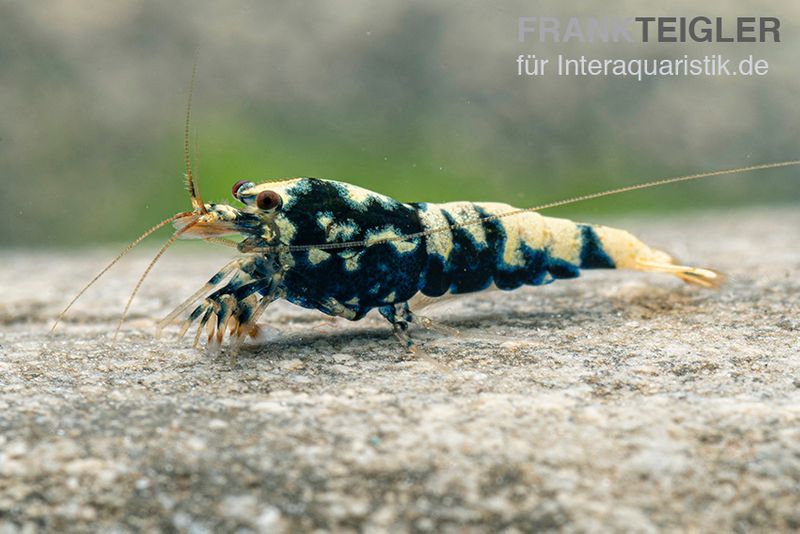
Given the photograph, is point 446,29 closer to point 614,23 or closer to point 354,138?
point 614,23

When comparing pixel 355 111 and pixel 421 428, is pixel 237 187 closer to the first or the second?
pixel 421 428

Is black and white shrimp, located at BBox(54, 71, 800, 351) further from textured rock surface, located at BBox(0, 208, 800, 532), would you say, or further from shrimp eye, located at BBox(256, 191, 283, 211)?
textured rock surface, located at BBox(0, 208, 800, 532)

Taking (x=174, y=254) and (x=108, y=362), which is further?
(x=174, y=254)

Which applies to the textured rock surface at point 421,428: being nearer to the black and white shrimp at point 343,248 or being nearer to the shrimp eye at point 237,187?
the black and white shrimp at point 343,248

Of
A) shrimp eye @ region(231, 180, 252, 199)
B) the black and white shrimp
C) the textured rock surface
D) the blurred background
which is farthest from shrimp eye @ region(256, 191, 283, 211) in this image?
the textured rock surface

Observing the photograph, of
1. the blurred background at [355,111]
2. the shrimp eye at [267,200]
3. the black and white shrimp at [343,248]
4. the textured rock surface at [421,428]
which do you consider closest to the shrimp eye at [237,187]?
the black and white shrimp at [343,248]

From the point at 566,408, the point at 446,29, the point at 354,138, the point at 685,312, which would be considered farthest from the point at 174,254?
the point at 566,408
